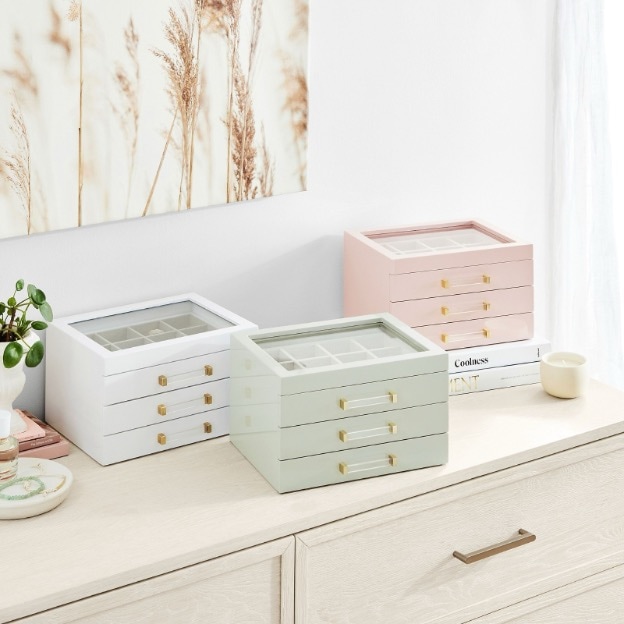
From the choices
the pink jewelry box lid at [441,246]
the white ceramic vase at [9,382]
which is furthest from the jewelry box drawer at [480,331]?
the white ceramic vase at [9,382]

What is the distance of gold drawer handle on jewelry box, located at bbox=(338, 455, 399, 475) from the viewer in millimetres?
1573

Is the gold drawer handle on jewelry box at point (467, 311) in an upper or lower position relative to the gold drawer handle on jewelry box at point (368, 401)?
upper

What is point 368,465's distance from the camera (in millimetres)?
1592

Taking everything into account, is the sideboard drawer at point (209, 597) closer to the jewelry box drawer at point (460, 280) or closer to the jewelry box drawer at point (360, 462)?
the jewelry box drawer at point (360, 462)

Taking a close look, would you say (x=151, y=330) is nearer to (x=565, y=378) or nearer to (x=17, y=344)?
(x=17, y=344)

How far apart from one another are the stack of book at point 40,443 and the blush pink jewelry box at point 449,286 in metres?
0.56

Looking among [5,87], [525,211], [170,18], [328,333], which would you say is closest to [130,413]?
[328,333]

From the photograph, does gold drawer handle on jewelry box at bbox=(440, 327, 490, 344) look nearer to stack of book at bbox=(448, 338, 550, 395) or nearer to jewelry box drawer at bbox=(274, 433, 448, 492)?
stack of book at bbox=(448, 338, 550, 395)

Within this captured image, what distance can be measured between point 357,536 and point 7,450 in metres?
0.48

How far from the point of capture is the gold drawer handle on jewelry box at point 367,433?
1.57 metres

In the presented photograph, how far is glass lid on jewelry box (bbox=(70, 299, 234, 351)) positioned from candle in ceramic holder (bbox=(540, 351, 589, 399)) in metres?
0.52

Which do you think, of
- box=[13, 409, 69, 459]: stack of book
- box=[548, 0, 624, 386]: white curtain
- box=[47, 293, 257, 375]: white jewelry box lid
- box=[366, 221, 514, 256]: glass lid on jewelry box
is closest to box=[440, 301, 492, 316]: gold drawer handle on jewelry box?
box=[366, 221, 514, 256]: glass lid on jewelry box

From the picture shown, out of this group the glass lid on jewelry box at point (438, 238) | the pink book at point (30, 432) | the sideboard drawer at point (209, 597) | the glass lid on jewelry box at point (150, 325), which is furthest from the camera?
the glass lid on jewelry box at point (438, 238)

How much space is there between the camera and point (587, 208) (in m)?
2.27
